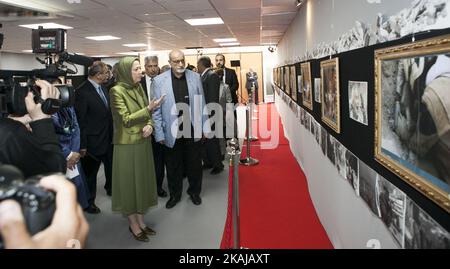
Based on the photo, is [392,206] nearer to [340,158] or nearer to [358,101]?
[358,101]

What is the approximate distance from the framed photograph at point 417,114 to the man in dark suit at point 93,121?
8.60ft

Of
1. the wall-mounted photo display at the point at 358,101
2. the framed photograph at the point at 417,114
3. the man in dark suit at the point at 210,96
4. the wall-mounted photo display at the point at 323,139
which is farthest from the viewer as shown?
the man in dark suit at the point at 210,96

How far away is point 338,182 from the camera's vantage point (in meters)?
2.72

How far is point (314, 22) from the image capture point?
3803 millimetres

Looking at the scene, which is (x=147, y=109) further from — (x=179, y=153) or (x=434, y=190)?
(x=434, y=190)

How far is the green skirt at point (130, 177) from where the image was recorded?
2.70 m

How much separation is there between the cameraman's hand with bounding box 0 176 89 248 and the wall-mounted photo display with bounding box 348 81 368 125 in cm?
163

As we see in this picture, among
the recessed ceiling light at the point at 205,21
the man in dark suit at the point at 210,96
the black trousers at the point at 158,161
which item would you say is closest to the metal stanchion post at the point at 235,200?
the black trousers at the point at 158,161

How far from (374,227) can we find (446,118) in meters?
1.00

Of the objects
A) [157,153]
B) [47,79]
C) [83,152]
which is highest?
[47,79]

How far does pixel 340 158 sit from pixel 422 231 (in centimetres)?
131

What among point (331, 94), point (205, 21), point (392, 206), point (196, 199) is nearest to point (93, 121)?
point (196, 199)

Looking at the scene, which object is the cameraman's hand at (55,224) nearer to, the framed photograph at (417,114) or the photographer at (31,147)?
the photographer at (31,147)
